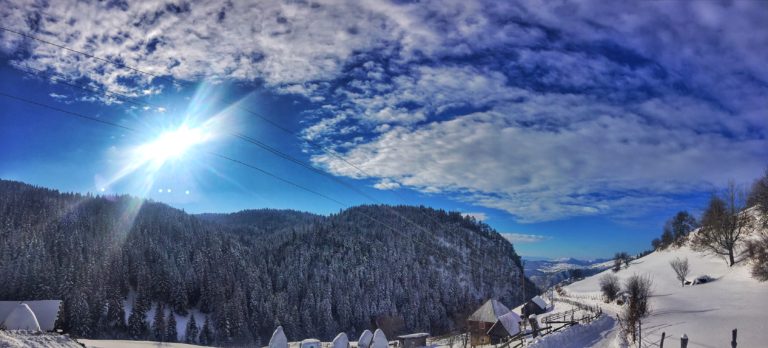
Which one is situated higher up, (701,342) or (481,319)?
(701,342)

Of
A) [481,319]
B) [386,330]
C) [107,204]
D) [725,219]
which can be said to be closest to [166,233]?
[107,204]

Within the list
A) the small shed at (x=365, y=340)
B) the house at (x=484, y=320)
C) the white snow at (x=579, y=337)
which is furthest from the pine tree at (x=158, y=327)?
the white snow at (x=579, y=337)

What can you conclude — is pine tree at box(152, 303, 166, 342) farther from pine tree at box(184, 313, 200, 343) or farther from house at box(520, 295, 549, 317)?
house at box(520, 295, 549, 317)

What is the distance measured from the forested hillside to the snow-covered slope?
7562cm

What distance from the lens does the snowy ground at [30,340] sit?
22984mm

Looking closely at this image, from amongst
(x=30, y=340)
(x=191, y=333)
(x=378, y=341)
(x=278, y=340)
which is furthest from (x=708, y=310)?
(x=191, y=333)

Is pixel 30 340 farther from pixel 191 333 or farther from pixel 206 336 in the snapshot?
pixel 206 336

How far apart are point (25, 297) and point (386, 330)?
81272 mm

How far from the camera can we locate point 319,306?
372ft

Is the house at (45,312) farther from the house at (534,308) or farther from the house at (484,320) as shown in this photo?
the house at (534,308)

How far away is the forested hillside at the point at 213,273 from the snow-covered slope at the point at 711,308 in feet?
248

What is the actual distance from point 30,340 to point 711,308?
52811mm

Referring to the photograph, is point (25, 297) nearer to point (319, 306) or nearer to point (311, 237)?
point (319, 306)

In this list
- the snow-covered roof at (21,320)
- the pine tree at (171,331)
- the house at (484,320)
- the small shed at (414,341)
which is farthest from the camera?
the pine tree at (171,331)
